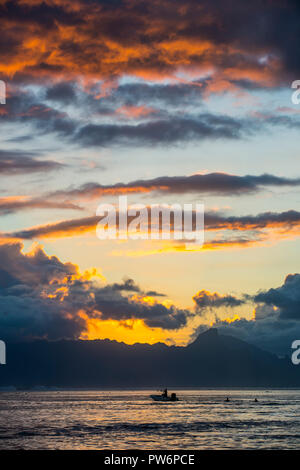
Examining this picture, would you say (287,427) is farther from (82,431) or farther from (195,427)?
(82,431)

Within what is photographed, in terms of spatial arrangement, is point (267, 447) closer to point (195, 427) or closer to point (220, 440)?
point (220, 440)

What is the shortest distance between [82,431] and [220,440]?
32.3m
